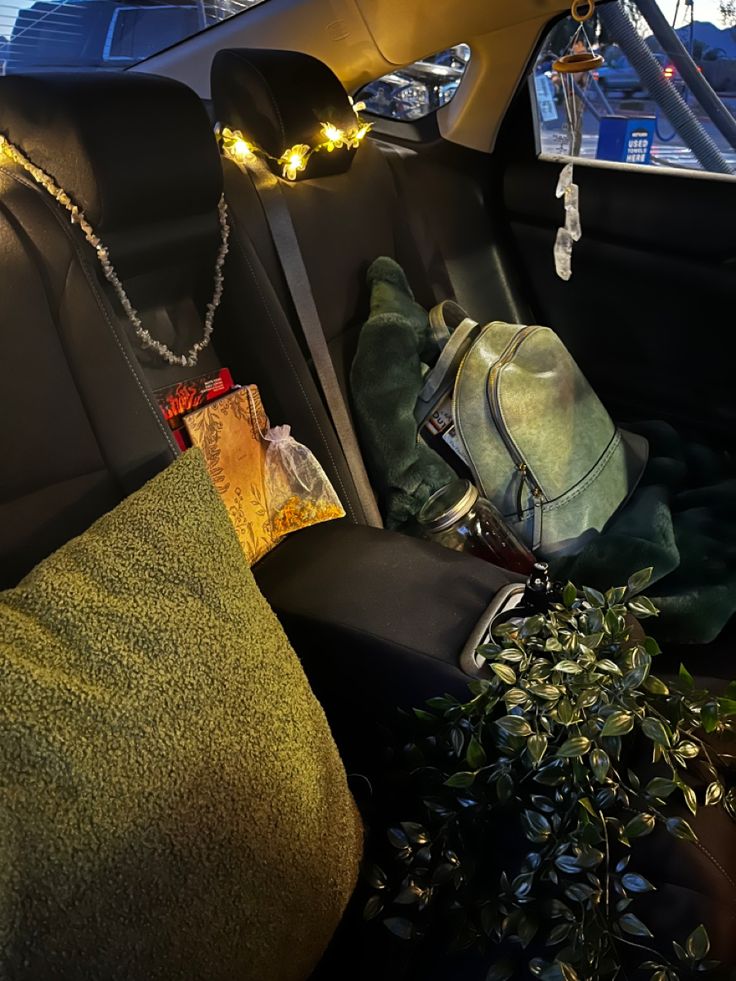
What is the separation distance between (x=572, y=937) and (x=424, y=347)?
100 cm

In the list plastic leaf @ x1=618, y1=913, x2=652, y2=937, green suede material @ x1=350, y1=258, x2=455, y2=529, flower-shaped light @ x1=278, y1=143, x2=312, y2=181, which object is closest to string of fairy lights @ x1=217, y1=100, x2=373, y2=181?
flower-shaped light @ x1=278, y1=143, x2=312, y2=181

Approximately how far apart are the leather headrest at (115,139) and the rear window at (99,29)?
3.00 ft

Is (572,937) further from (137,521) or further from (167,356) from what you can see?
(167,356)

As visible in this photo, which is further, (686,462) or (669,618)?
(686,462)

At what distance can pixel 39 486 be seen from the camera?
0.88 m

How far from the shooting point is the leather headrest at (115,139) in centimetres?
88

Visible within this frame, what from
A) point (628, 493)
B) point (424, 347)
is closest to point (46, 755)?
point (424, 347)

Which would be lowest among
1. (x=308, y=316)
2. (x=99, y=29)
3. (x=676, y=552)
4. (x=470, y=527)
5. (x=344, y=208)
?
(x=676, y=552)

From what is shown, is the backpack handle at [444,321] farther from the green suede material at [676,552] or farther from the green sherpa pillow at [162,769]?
the green sherpa pillow at [162,769]

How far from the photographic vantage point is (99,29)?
1861mm

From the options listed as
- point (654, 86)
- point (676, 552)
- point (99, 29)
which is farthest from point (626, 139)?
point (99, 29)

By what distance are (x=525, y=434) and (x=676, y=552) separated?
31cm

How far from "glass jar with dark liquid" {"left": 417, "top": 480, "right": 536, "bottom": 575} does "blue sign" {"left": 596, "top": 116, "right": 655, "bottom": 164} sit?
3.08 ft

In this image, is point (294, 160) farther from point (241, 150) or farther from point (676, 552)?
point (676, 552)
